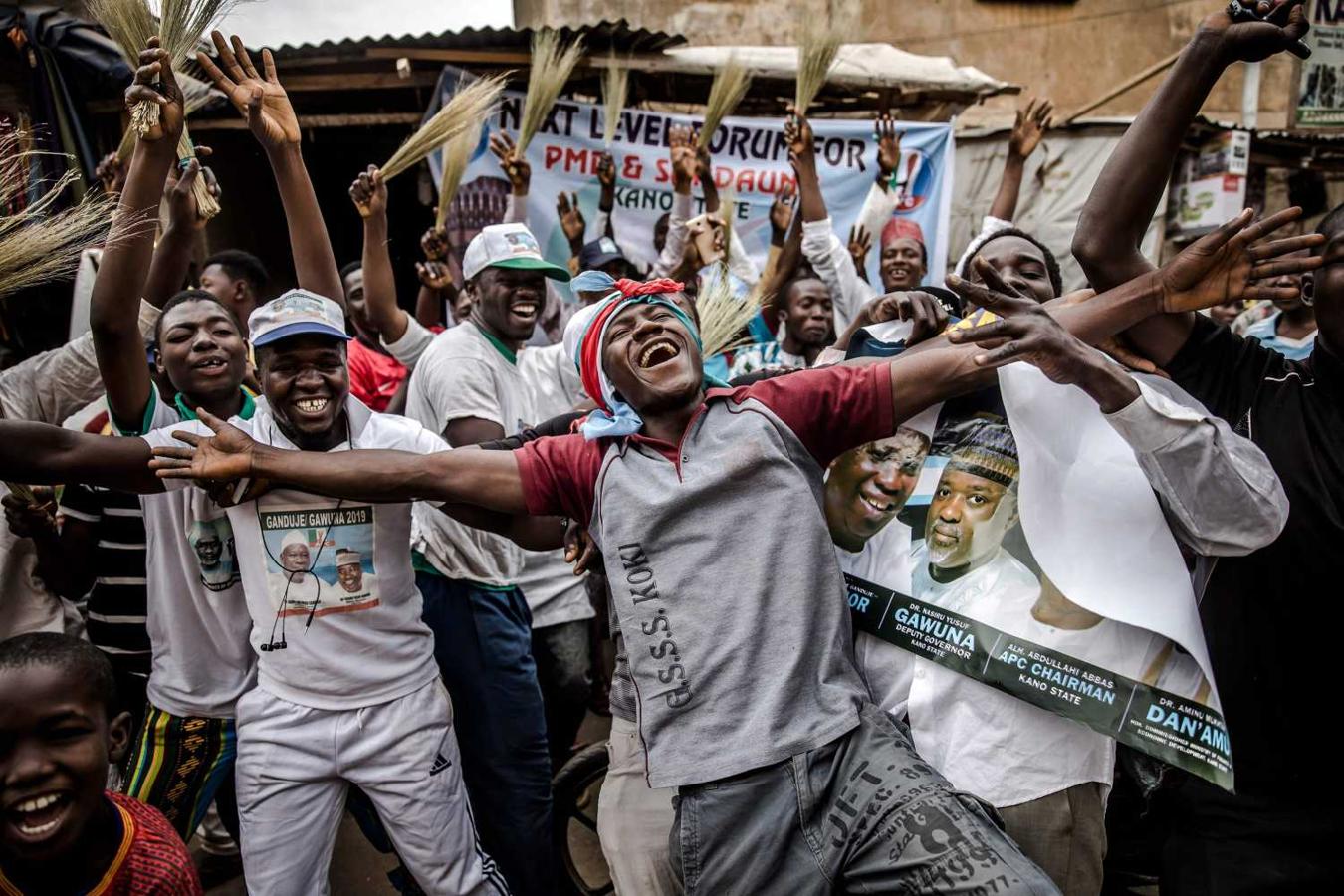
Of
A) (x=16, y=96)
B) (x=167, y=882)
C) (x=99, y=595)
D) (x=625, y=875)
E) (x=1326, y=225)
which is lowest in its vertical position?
(x=625, y=875)

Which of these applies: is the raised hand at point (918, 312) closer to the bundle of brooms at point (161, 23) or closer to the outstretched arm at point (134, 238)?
the outstretched arm at point (134, 238)

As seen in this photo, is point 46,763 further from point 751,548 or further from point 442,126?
point 442,126

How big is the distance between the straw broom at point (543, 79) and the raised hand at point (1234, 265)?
4.98 meters

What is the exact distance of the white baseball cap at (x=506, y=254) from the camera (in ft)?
11.8

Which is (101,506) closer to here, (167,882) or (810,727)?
(167,882)

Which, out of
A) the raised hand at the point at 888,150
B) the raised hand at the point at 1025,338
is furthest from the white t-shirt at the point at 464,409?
the raised hand at the point at 888,150

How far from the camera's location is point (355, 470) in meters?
2.13

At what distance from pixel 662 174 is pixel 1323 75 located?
347 inches

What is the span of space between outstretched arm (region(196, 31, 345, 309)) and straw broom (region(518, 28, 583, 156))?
3.33m

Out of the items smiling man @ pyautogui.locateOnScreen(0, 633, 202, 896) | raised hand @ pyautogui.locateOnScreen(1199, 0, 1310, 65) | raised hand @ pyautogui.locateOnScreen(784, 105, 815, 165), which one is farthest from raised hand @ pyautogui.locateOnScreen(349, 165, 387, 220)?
raised hand @ pyautogui.locateOnScreen(1199, 0, 1310, 65)

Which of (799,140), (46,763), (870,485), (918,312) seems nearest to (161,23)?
(46,763)

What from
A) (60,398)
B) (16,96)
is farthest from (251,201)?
(60,398)

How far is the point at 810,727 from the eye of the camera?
185 centimetres

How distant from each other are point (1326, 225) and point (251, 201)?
793cm
